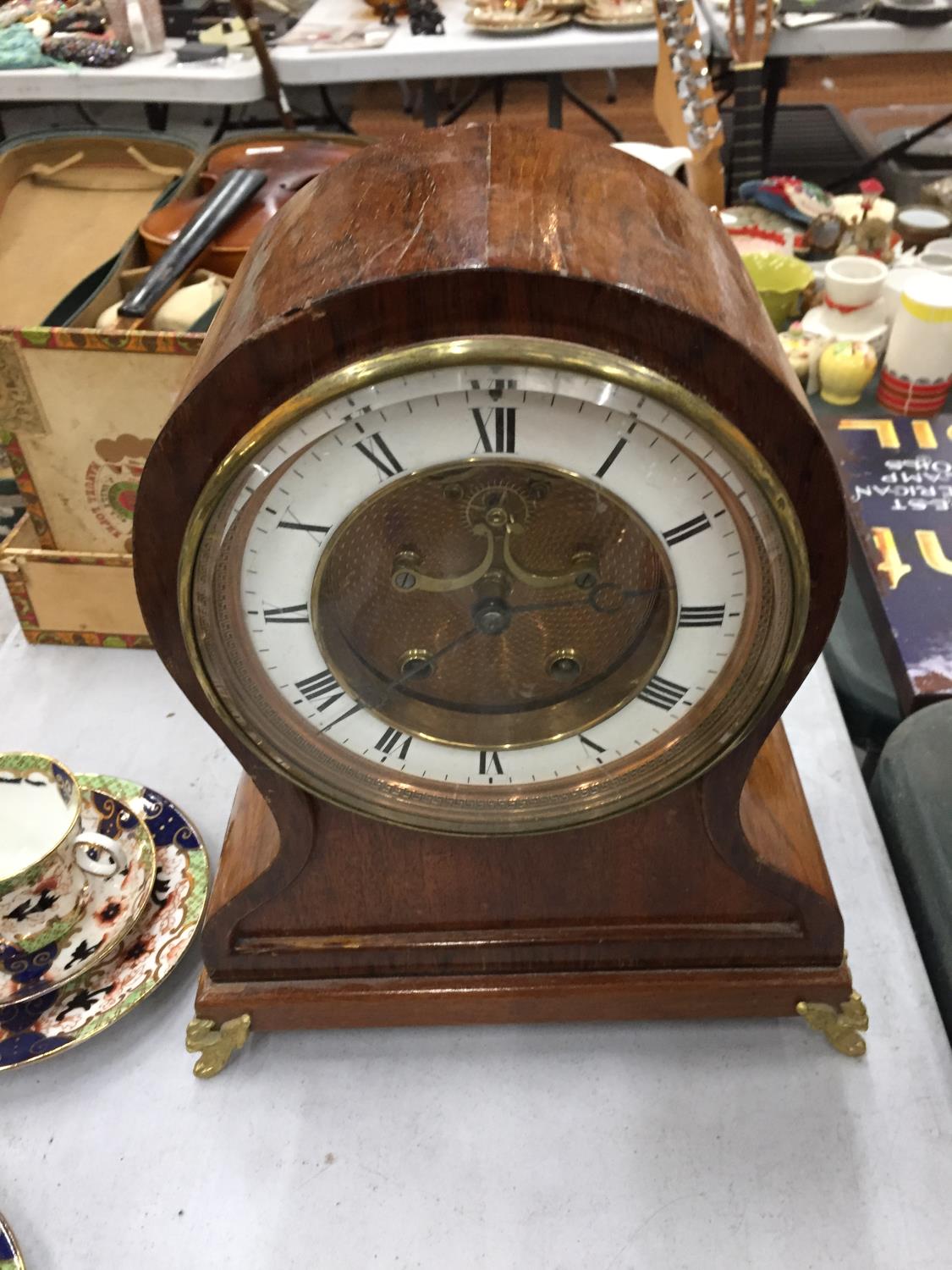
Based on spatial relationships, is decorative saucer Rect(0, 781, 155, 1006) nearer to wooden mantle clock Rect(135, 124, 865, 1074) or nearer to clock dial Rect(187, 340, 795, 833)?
wooden mantle clock Rect(135, 124, 865, 1074)

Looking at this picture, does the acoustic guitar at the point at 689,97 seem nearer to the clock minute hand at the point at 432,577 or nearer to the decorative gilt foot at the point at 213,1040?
the clock minute hand at the point at 432,577

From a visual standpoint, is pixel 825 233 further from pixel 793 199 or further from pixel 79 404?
pixel 79 404

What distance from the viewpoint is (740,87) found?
1.95 m

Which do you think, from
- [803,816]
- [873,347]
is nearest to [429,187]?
[803,816]

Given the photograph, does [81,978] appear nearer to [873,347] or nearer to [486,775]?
[486,775]

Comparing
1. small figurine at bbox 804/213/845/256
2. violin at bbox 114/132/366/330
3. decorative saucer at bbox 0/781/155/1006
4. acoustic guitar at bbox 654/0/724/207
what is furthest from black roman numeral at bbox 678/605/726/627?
small figurine at bbox 804/213/845/256

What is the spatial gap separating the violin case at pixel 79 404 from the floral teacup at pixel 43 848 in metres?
0.33

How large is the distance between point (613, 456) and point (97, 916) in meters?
0.62

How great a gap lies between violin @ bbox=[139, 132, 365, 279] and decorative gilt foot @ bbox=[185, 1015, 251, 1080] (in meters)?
0.81

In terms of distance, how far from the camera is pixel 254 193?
1.24m

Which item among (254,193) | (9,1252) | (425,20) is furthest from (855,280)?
(425,20)

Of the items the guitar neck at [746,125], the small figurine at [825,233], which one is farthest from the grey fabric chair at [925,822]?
the guitar neck at [746,125]

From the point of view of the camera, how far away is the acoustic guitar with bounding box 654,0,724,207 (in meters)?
1.28

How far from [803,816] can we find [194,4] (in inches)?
123
